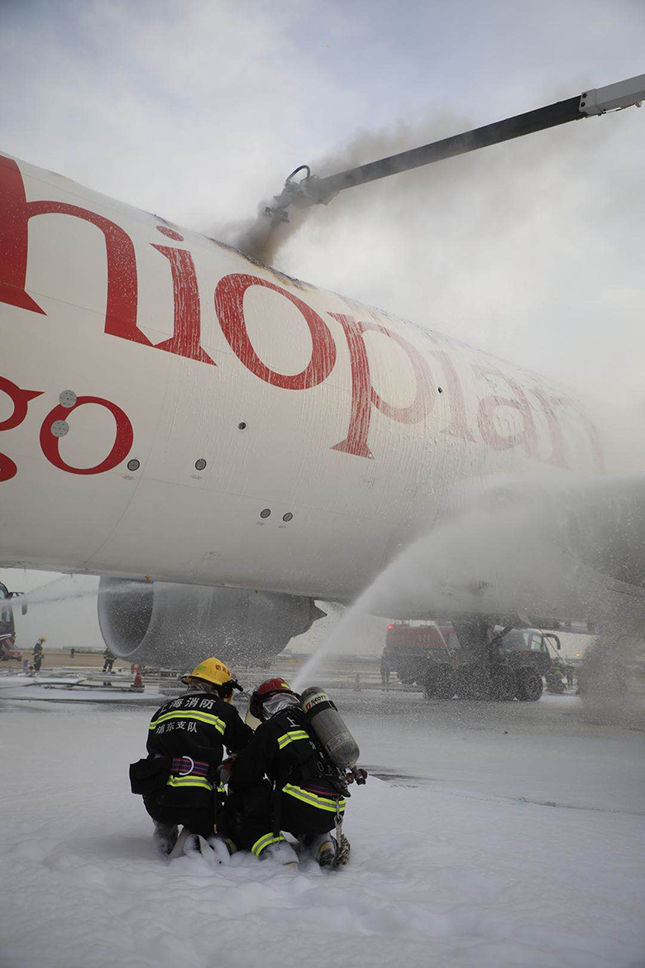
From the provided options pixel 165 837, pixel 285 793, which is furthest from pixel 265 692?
pixel 165 837

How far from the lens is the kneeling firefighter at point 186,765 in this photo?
357cm

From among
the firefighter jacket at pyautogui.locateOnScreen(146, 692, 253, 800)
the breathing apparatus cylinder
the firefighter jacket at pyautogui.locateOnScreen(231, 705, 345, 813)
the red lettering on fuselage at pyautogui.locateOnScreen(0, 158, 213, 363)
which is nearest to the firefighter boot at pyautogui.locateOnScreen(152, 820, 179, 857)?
the firefighter jacket at pyautogui.locateOnScreen(146, 692, 253, 800)

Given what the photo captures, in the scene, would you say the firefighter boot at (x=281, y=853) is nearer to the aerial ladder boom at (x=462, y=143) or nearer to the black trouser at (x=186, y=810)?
the black trouser at (x=186, y=810)

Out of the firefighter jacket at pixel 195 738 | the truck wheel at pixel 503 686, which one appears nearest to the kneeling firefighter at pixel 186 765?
the firefighter jacket at pixel 195 738

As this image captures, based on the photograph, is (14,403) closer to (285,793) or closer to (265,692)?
(265,692)

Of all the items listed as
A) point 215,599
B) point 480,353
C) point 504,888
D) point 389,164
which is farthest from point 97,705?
point 504,888

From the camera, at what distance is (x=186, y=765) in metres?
3.61

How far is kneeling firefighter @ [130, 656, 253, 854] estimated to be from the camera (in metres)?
3.57

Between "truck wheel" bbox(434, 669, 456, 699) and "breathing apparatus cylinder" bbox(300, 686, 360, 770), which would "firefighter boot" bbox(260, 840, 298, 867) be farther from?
"truck wheel" bbox(434, 669, 456, 699)

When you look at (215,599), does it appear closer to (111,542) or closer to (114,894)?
(111,542)

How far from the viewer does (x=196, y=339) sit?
274 inches

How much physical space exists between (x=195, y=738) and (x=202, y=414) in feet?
12.5

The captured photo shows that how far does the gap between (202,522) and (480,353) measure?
4944 mm

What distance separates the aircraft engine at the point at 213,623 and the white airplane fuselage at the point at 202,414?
637 millimetres
